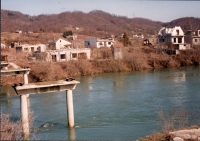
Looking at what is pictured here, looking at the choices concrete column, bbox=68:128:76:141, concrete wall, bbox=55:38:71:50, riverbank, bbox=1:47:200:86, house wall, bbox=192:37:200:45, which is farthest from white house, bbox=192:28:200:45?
concrete column, bbox=68:128:76:141

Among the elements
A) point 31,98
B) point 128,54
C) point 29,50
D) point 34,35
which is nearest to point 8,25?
point 34,35

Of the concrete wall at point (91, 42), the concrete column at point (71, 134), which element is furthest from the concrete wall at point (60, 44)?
the concrete column at point (71, 134)

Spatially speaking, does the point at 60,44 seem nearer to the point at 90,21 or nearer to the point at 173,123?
the point at 173,123

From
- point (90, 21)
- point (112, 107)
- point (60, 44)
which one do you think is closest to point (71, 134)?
point (112, 107)

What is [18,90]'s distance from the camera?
524 inches

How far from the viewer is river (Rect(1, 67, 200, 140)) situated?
43.6 feet

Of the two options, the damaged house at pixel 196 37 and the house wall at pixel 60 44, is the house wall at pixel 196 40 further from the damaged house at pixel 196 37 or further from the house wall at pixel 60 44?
the house wall at pixel 60 44

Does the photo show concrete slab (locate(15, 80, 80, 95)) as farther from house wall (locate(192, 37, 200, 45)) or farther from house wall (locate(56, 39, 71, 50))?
house wall (locate(192, 37, 200, 45))

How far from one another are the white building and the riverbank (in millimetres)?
1752

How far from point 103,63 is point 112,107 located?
20750 millimetres

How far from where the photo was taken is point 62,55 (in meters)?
41.0

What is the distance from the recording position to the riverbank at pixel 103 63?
1312 inches

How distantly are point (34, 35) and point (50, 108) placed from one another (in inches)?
1977

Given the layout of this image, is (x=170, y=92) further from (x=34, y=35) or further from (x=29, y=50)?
(x=34, y=35)
